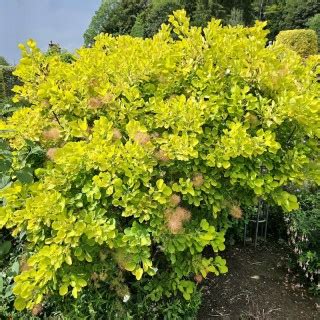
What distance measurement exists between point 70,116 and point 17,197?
1.79 ft

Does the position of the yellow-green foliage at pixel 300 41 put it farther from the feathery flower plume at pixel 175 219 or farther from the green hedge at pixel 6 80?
the feathery flower plume at pixel 175 219

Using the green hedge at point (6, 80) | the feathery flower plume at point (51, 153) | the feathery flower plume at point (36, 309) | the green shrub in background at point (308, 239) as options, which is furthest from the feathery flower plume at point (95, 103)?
the green hedge at point (6, 80)

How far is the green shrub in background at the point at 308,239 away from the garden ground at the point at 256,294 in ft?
0.37

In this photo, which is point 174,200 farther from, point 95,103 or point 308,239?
point 308,239

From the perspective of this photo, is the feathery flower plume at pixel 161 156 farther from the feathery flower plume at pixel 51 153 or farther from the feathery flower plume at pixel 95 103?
the feathery flower plume at pixel 51 153

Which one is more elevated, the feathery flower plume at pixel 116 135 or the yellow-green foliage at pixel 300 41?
the yellow-green foliage at pixel 300 41

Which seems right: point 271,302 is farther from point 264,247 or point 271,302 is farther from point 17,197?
point 17,197

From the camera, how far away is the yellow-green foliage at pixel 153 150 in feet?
6.66

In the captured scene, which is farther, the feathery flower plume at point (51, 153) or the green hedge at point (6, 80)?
the green hedge at point (6, 80)

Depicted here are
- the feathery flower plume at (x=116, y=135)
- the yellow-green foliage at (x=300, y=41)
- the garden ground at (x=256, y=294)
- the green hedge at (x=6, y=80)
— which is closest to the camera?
the feathery flower plume at (x=116, y=135)

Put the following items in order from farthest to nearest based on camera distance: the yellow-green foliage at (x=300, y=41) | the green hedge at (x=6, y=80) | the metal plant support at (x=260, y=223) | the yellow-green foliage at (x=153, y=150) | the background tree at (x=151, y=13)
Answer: the background tree at (x=151, y=13)
the yellow-green foliage at (x=300, y=41)
the green hedge at (x=6, y=80)
the metal plant support at (x=260, y=223)
the yellow-green foliage at (x=153, y=150)

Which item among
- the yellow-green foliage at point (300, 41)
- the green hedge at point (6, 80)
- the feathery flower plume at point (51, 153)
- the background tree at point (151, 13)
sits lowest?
the feathery flower plume at point (51, 153)

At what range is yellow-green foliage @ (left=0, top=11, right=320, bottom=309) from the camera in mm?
2031

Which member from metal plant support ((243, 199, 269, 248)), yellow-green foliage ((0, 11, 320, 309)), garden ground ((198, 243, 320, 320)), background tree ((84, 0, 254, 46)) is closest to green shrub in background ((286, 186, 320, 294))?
garden ground ((198, 243, 320, 320))
